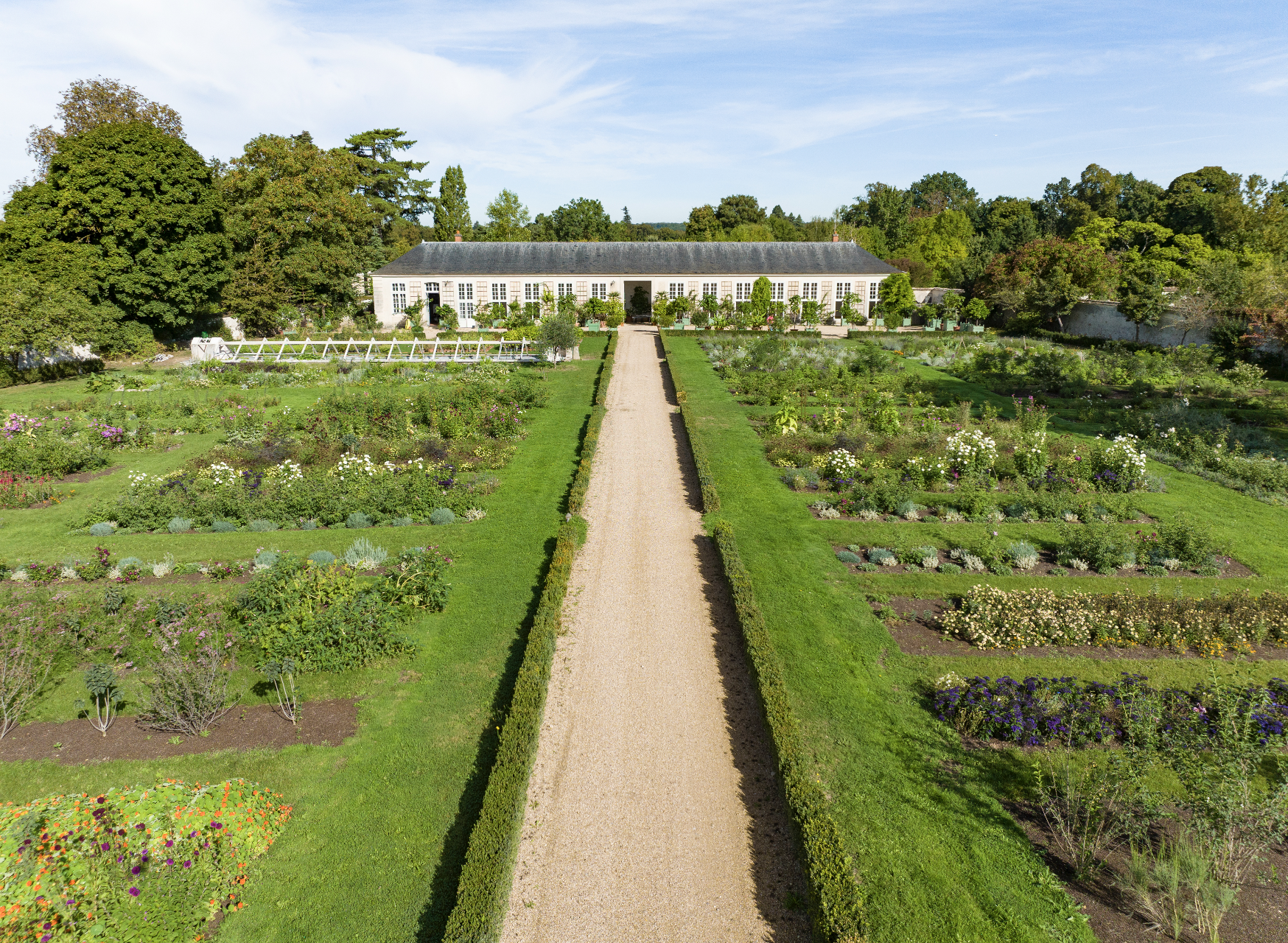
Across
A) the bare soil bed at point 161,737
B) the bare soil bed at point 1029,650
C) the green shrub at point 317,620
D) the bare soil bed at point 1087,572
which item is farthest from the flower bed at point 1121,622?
the bare soil bed at point 161,737

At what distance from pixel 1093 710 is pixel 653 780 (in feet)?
16.7

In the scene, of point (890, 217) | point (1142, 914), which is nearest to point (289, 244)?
point (1142, 914)

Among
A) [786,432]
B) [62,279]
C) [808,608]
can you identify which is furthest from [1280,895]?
[62,279]

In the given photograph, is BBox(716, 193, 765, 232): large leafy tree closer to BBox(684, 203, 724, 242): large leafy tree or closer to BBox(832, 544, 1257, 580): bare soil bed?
BBox(684, 203, 724, 242): large leafy tree

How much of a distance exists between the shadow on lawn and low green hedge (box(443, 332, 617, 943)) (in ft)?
0.62

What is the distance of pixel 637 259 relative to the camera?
4259cm

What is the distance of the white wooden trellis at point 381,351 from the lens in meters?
29.8

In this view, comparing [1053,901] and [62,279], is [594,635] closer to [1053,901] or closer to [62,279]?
[1053,901]

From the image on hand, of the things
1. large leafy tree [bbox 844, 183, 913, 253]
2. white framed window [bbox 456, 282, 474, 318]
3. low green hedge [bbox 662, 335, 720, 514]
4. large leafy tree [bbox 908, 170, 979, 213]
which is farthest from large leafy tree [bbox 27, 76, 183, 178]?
large leafy tree [bbox 908, 170, 979, 213]

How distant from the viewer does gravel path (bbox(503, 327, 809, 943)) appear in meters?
6.11

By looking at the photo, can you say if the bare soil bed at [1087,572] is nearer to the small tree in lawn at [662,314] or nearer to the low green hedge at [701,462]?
the low green hedge at [701,462]

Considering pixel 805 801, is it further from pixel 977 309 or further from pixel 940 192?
pixel 940 192

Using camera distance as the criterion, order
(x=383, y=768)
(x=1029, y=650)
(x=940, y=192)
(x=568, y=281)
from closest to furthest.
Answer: (x=383, y=768)
(x=1029, y=650)
(x=568, y=281)
(x=940, y=192)

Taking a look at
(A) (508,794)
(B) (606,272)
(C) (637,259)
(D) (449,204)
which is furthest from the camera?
(D) (449,204)
